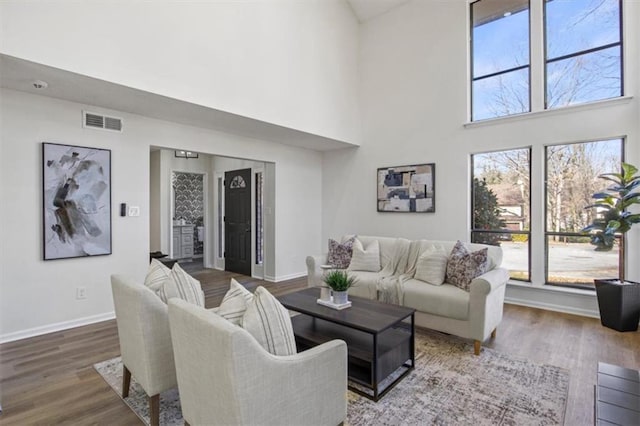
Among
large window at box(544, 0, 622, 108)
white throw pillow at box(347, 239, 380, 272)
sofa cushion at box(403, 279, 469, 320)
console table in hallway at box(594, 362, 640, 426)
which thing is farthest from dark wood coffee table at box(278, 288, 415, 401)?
large window at box(544, 0, 622, 108)

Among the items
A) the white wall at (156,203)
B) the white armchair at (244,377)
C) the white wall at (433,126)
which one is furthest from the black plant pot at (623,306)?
the white wall at (156,203)

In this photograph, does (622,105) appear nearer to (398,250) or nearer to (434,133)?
(434,133)

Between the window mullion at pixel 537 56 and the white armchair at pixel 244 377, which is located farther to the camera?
the window mullion at pixel 537 56

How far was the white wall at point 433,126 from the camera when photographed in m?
3.91

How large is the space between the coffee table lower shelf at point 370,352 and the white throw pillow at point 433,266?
79cm

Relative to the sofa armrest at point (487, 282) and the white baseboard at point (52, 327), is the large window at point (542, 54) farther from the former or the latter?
the white baseboard at point (52, 327)

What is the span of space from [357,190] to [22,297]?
4840 mm

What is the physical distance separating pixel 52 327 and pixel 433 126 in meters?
5.57

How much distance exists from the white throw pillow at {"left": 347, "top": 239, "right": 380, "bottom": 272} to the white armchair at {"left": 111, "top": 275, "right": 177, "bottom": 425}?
8.70 ft

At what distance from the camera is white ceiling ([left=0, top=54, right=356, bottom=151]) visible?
283 centimetres

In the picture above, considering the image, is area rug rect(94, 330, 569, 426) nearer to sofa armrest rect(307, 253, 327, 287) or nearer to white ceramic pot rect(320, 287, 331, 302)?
white ceramic pot rect(320, 287, 331, 302)

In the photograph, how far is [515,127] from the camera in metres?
4.47

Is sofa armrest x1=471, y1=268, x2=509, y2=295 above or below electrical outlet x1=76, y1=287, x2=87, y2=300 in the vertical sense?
above

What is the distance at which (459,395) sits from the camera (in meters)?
2.27
